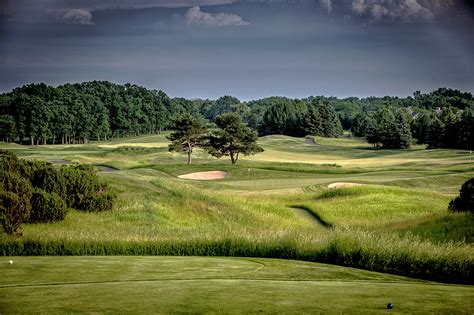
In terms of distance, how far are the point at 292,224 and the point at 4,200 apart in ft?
59.4

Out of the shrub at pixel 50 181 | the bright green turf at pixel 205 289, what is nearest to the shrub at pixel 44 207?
the shrub at pixel 50 181

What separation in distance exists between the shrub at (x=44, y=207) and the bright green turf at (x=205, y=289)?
13839 mm

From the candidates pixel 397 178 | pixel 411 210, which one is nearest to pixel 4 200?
pixel 411 210

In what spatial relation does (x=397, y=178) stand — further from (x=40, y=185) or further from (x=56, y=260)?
(x=56, y=260)

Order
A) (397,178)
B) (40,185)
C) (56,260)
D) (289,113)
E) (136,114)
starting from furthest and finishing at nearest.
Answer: (289,113)
(136,114)
(397,178)
(40,185)
(56,260)

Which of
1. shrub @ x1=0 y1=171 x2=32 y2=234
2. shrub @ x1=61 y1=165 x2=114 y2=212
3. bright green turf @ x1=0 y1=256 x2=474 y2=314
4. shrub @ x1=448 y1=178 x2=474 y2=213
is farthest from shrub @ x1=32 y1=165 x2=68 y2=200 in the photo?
shrub @ x1=448 y1=178 x2=474 y2=213

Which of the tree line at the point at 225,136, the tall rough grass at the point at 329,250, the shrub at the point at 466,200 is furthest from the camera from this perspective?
the tree line at the point at 225,136

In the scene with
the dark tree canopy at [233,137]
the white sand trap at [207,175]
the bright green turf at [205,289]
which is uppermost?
the dark tree canopy at [233,137]

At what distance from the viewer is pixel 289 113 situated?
18938 cm

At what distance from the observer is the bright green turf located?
9484 mm

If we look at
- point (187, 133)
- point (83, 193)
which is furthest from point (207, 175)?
point (83, 193)

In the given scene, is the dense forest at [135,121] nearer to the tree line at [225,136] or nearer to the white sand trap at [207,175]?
the tree line at [225,136]

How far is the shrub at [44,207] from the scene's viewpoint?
98.0ft

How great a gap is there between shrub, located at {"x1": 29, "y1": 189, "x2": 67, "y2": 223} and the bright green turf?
13839 millimetres
